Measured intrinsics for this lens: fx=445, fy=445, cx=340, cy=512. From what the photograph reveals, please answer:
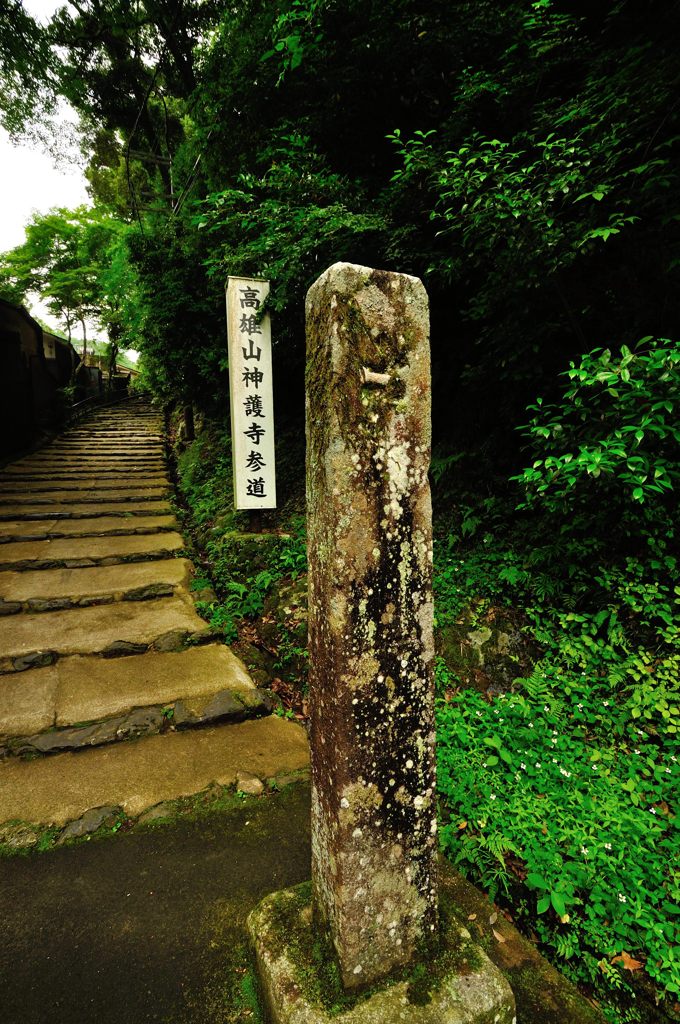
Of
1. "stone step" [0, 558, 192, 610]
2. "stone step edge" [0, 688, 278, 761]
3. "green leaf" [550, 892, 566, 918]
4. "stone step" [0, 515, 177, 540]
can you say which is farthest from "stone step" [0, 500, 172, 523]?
"green leaf" [550, 892, 566, 918]

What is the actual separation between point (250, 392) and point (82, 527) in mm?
3981

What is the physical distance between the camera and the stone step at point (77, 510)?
773cm

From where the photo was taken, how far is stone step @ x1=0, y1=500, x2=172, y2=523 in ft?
25.4

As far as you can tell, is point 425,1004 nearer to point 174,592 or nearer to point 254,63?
point 174,592

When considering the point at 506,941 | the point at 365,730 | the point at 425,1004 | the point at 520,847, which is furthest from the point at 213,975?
the point at 520,847

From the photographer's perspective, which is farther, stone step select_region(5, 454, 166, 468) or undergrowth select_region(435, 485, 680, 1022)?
stone step select_region(5, 454, 166, 468)

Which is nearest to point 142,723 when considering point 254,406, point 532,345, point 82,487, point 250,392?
point 254,406

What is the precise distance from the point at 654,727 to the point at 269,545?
14.8ft

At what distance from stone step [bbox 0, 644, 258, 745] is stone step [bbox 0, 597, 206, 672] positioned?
0.45ft

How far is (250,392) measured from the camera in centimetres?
594

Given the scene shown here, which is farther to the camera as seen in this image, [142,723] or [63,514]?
[63,514]

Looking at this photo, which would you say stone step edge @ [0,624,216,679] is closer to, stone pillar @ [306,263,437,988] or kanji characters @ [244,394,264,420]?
kanji characters @ [244,394,264,420]

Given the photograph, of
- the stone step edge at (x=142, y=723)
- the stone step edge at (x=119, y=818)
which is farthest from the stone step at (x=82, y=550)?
the stone step edge at (x=119, y=818)

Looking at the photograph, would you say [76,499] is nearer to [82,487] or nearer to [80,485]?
[82,487]
